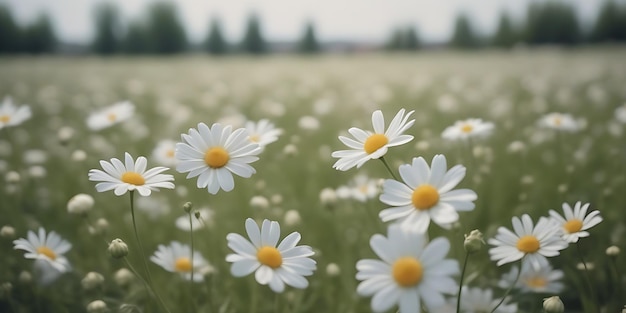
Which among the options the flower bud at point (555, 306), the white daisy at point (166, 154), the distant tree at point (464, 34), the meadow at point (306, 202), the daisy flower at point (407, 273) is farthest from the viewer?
the distant tree at point (464, 34)

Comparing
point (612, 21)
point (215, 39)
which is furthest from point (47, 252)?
point (215, 39)

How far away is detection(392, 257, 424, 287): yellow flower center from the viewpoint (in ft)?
2.61

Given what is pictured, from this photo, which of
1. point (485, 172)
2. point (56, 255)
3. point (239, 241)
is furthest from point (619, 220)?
point (56, 255)

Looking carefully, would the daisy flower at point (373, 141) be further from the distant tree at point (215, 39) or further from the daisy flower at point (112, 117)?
the distant tree at point (215, 39)

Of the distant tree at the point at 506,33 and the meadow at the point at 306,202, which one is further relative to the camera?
the distant tree at the point at 506,33

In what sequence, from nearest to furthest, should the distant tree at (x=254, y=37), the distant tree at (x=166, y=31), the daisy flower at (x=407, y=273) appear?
the daisy flower at (x=407, y=273) → the distant tree at (x=166, y=31) → the distant tree at (x=254, y=37)

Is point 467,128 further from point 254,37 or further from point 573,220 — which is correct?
point 254,37

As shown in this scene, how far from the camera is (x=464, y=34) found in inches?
1492

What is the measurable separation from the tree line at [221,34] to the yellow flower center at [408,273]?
2530 centimetres

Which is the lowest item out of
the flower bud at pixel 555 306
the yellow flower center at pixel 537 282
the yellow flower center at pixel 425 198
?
the yellow flower center at pixel 537 282

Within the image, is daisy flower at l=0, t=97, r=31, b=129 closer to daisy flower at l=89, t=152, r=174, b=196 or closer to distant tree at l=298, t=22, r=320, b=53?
daisy flower at l=89, t=152, r=174, b=196

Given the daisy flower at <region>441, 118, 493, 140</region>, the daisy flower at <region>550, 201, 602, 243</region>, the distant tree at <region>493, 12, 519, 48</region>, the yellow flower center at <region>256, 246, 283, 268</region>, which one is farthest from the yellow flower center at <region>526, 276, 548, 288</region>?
the distant tree at <region>493, 12, 519, 48</region>

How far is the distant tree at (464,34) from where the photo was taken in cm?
3778

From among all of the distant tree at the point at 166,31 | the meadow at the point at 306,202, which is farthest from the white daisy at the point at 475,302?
the distant tree at the point at 166,31
